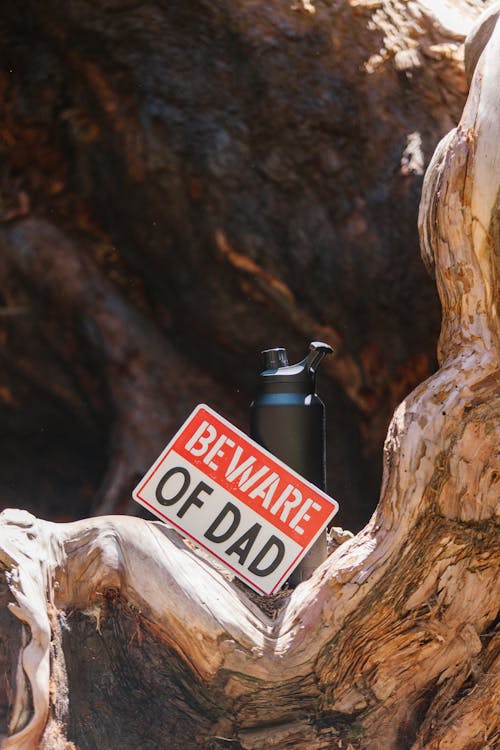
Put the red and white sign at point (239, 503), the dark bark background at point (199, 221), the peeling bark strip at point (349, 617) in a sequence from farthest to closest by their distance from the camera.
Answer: the dark bark background at point (199, 221) → the red and white sign at point (239, 503) → the peeling bark strip at point (349, 617)

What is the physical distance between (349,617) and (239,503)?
8.1 inches

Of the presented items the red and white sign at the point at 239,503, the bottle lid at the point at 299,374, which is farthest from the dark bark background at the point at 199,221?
the red and white sign at the point at 239,503

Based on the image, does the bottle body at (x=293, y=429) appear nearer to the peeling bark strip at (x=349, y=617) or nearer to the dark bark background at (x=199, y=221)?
the peeling bark strip at (x=349, y=617)

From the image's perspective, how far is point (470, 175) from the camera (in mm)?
960

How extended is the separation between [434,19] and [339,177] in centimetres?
35

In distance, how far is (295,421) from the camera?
1.10 metres

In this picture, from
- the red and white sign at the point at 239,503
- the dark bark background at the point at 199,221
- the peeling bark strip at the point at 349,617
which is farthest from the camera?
the dark bark background at the point at 199,221

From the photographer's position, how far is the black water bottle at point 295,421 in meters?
1.10

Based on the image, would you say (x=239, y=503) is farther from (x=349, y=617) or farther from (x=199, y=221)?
(x=199, y=221)

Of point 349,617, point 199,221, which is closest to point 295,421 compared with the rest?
point 349,617

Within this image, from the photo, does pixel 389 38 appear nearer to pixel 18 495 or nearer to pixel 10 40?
pixel 10 40

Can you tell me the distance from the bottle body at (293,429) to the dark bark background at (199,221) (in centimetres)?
48

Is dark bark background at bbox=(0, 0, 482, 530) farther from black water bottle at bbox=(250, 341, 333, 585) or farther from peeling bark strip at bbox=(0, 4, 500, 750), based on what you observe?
peeling bark strip at bbox=(0, 4, 500, 750)

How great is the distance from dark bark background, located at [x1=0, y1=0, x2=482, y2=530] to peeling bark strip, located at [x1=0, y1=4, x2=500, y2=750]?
0.60 meters
